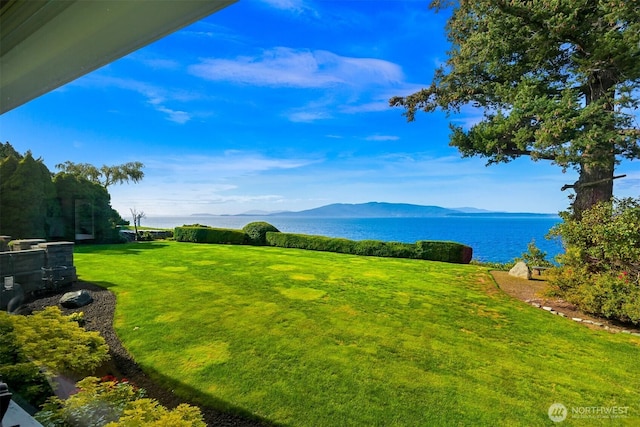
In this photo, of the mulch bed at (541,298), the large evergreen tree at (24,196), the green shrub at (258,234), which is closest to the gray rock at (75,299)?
the large evergreen tree at (24,196)

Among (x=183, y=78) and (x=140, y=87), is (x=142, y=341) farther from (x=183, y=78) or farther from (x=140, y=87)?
(x=183, y=78)

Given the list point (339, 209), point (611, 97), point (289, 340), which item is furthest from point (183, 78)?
point (339, 209)

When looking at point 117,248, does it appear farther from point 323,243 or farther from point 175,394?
point 323,243

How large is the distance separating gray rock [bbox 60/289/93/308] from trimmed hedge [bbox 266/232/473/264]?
19.6ft

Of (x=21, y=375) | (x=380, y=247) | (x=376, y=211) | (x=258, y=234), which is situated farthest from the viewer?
(x=376, y=211)

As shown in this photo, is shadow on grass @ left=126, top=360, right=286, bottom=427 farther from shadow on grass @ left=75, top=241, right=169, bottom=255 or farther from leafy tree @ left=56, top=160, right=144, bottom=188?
shadow on grass @ left=75, top=241, right=169, bottom=255

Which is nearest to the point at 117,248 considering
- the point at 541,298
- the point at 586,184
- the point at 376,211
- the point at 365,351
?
the point at 365,351

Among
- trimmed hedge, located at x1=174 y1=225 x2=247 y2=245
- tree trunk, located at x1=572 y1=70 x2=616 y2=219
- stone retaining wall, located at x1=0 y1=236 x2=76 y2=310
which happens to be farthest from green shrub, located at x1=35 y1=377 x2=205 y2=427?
trimmed hedge, located at x1=174 y1=225 x2=247 y2=245

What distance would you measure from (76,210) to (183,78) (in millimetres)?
1875

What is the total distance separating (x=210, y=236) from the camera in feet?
30.7

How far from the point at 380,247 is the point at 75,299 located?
6324 mm

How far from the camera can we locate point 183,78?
283cm

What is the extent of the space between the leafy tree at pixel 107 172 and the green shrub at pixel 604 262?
17.5 feet

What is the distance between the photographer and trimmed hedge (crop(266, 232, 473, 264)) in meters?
6.80
